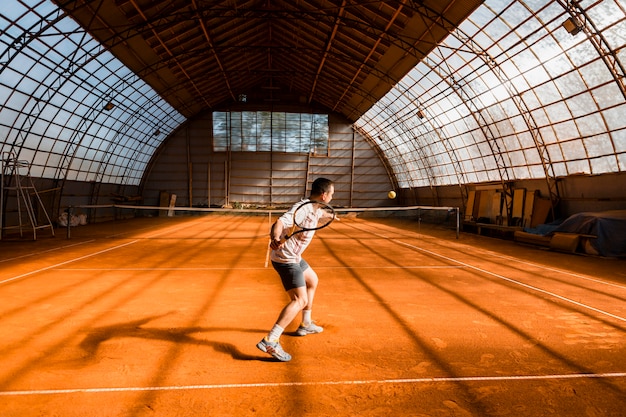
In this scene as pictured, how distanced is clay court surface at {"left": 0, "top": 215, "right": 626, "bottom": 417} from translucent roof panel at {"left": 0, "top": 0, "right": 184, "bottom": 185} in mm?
13841

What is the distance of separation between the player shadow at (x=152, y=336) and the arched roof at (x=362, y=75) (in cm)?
1764

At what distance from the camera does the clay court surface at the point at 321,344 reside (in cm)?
438

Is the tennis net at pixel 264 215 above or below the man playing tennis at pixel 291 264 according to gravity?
below

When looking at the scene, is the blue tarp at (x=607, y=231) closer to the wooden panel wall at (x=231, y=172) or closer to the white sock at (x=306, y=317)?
the white sock at (x=306, y=317)

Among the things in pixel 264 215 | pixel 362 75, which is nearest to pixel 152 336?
pixel 362 75

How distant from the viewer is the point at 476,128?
2839cm

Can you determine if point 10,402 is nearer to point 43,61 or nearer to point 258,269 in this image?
point 258,269

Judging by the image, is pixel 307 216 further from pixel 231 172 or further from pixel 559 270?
pixel 231 172

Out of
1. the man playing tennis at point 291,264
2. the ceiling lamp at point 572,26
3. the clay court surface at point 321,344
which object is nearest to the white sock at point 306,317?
the clay court surface at point 321,344

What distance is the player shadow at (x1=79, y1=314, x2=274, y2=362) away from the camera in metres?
5.66

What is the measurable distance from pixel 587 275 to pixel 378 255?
7081mm

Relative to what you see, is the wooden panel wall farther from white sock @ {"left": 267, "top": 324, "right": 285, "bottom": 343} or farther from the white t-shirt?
white sock @ {"left": 267, "top": 324, "right": 285, "bottom": 343}

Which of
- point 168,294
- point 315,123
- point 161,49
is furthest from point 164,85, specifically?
point 168,294

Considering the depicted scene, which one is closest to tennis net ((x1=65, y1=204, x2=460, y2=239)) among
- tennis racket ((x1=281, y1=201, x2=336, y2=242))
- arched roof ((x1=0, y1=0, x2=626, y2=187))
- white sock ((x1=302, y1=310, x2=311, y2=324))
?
arched roof ((x1=0, y1=0, x2=626, y2=187))
